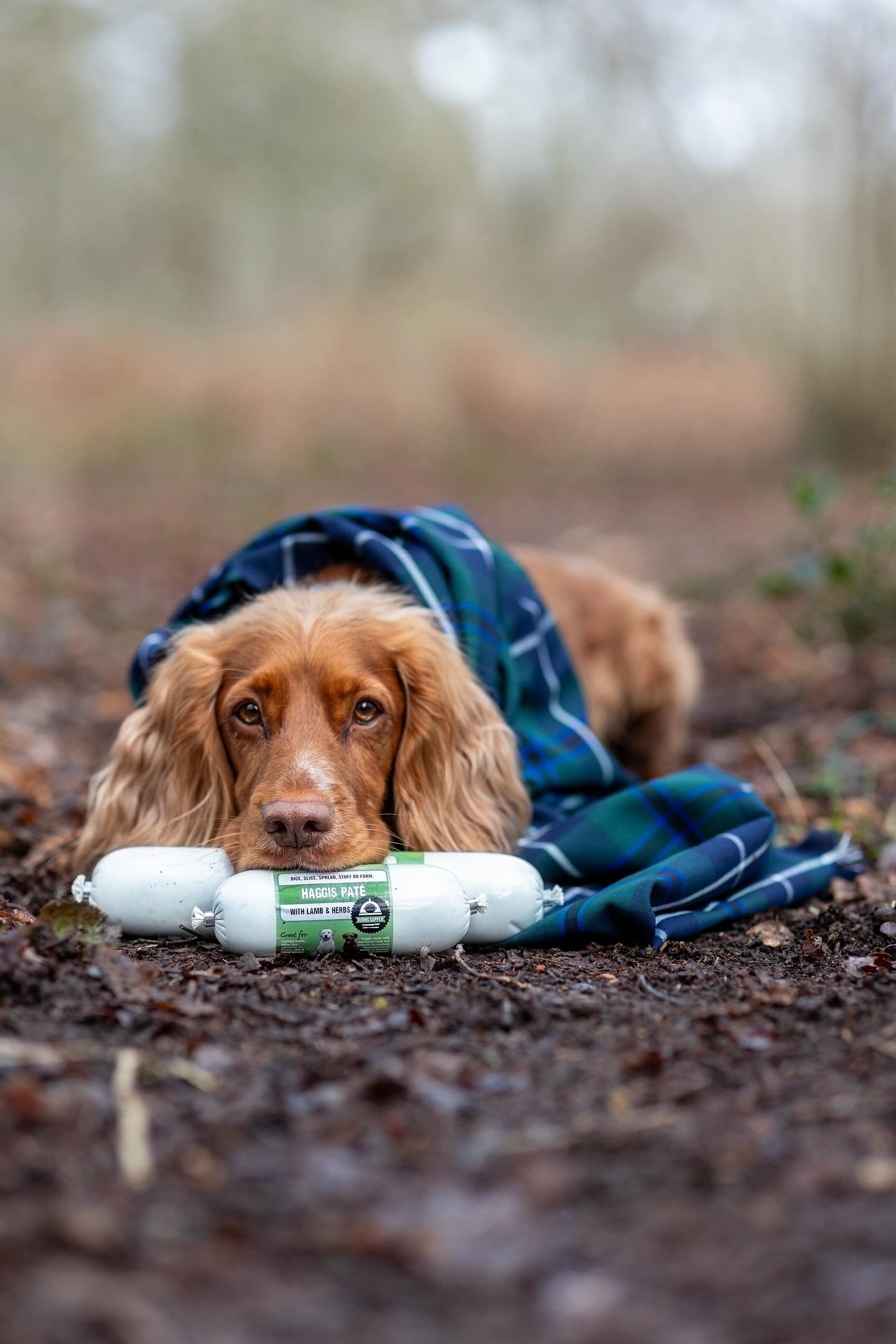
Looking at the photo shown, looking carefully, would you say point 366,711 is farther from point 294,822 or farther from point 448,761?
point 294,822

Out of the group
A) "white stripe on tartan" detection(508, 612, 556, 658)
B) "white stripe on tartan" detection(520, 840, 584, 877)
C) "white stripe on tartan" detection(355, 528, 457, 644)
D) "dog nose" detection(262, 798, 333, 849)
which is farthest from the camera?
"white stripe on tartan" detection(508, 612, 556, 658)

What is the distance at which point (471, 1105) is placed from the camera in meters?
1.97

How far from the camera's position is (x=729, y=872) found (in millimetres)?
3412

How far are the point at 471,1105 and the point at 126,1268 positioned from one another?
65 cm

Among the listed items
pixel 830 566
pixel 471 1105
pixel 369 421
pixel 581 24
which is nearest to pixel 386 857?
pixel 471 1105

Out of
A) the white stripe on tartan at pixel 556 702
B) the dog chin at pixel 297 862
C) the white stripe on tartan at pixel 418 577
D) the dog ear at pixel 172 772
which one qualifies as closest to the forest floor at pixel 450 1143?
the dog chin at pixel 297 862

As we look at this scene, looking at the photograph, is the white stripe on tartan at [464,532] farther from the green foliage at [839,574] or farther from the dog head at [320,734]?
the green foliage at [839,574]

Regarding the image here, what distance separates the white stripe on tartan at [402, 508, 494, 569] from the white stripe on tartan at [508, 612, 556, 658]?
266mm

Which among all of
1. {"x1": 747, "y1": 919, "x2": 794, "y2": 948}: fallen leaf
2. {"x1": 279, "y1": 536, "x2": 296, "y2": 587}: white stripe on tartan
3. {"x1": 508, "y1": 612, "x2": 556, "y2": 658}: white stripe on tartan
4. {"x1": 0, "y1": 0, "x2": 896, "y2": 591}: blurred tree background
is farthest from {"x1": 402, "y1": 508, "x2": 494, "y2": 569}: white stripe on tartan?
{"x1": 0, "y1": 0, "x2": 896, "y2": 591}: blurred tree background

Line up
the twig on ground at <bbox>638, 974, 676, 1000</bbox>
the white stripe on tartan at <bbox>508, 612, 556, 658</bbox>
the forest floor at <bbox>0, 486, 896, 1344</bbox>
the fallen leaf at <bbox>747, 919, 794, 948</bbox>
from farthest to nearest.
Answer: the white stripe on tartan at <bbox>508, 612, 556, 658</bbox>
the fallen leaf at <bbox>747, 919, 794, 948</bbox>
the twig on ground at <bbox>638, 974, 676, 1000</bbox>
the forest floor at <bbox>0, 486, 896, 1344</bbox>

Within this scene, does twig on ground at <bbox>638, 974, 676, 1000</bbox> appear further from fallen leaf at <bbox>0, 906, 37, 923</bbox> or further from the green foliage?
the green foliage

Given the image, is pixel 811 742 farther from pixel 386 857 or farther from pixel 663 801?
pixel 386 857

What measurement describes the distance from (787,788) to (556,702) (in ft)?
2.89

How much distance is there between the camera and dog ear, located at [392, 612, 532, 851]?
12.2ft
